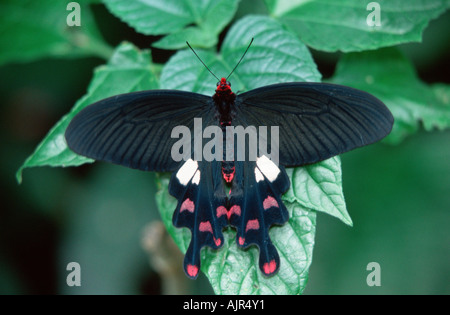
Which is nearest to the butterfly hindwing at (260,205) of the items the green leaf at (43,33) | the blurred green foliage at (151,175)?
the blurred green foliage at (151,175)

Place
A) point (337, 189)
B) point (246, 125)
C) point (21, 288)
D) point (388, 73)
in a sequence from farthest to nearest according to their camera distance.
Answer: point (21, 288) → point (388, 73) → point (246, 125) → point (337, 189)

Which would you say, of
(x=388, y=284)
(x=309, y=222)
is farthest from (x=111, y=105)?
(x=388, y=284)

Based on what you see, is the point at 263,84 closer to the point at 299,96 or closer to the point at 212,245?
the point at 299,96

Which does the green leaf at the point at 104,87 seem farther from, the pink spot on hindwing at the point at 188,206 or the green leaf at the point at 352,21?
the green leaf at the point at 352,21

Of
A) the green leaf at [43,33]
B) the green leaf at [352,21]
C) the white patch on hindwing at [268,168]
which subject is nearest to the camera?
the white patch on hindwing at [268,168]

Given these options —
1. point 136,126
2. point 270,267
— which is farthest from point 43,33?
point 270,267

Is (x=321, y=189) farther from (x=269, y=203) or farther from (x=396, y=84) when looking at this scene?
(x=396, y=84)
